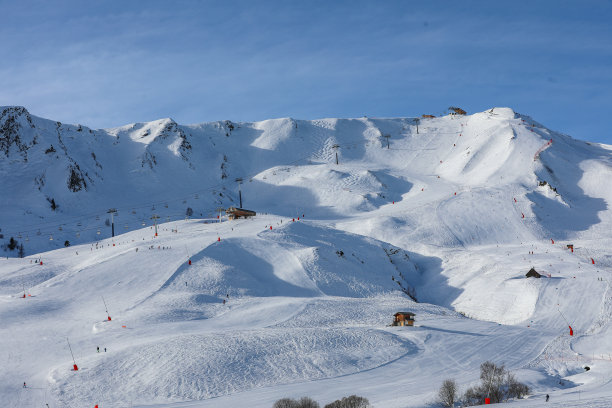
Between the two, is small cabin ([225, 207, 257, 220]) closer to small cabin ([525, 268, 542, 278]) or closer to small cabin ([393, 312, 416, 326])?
small cabin ([393, 312, 416, 326])

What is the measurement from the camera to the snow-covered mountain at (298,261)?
38.0 m

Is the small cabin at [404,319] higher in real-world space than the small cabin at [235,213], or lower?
lower

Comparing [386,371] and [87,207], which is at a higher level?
[87,207]

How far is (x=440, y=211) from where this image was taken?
9519 cm

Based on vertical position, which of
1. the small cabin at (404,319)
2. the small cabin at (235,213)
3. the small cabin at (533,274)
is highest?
the small cabin at (235,213)

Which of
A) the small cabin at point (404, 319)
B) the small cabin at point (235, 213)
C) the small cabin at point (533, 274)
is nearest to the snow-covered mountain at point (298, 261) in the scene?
the small cabin at point (533, 274)

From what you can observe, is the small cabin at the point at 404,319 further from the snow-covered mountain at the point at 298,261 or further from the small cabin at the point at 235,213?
the small cabin at the point at 235,213

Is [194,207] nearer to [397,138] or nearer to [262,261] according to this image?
[262,261]

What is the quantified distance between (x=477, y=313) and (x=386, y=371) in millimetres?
29021

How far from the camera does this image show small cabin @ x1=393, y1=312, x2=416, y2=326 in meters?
50.9

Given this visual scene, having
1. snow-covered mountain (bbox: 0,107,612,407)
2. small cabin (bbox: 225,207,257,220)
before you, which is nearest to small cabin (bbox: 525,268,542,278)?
snow-covered mountain (bbox: 0,107,612,407)

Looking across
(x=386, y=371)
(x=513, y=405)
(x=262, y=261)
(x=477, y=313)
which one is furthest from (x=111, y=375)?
(x=477, y=313)

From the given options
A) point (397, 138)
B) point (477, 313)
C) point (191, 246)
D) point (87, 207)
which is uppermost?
point (397, 138)

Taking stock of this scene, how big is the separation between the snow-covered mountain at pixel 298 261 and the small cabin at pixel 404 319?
2134mm
